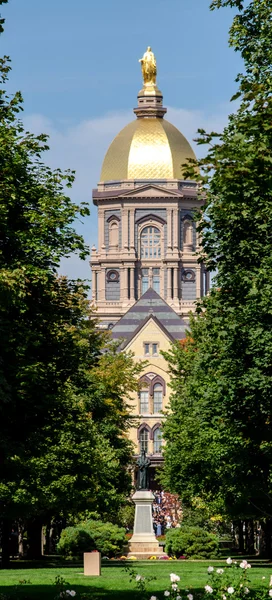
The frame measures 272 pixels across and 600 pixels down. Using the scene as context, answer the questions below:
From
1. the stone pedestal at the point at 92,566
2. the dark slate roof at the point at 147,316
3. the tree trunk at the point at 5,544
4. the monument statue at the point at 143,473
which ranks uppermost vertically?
the dark slate roof at the point at 147,316

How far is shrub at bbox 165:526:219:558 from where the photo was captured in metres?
65.3

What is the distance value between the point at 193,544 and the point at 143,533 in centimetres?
951

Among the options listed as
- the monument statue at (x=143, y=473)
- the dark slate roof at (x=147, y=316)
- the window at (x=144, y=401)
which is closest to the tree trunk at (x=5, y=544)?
the monument statue at (x=143, y=473)

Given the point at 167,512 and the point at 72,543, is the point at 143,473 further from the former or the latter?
the point at 167,512

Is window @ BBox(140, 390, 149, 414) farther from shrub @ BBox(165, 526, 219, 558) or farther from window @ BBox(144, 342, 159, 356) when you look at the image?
shrub @ BBox(165, 526, 219, 558)

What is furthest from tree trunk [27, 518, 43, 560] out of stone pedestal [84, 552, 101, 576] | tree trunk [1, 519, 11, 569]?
stone pedestal [84, 552, 101, 576]

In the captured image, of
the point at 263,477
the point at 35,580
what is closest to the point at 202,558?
the point at 263,477

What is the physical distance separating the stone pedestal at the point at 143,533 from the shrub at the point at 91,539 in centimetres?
243

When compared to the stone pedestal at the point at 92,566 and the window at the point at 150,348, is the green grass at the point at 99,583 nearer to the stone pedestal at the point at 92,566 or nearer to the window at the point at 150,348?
the stone pedestal at the point at 92,566

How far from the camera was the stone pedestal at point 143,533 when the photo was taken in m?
72.4

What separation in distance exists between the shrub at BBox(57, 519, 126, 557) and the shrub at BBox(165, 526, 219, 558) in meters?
2.37

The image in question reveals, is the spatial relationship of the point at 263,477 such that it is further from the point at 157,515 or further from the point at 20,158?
the point at 157,515

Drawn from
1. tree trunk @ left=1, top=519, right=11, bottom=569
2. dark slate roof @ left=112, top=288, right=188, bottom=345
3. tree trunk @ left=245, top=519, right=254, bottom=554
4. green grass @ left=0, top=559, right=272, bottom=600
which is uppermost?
dark slate roof @ left=112, top=288, right=188, bottom=345

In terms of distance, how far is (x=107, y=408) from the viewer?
70.6 meters
